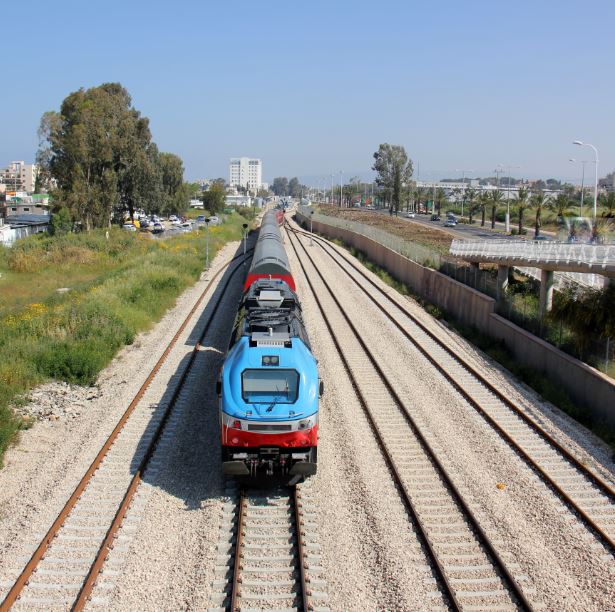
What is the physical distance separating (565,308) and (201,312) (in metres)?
14.8

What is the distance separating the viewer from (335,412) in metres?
16.1

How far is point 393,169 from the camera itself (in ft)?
343

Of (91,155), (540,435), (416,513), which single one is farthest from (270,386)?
(91,155)

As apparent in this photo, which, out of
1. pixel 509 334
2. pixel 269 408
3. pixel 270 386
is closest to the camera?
pixel 269 408

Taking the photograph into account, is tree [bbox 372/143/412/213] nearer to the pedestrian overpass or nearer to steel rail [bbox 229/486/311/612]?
the pedestrian overpass

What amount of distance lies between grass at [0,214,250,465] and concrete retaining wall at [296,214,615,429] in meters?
12.1

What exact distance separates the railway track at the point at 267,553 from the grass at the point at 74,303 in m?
5.19

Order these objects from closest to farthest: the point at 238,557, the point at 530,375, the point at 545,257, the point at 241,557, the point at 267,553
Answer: the point at 238,557, the point at 241,557, the point at 267,553, the point at 530,375, the point at 545,257

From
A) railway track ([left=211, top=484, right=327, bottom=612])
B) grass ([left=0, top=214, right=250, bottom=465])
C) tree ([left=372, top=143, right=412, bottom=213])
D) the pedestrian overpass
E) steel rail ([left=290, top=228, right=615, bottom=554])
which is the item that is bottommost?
railway track ([left=211, top=484, right=327, bottom=612])

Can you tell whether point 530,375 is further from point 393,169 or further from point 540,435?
point 393,169

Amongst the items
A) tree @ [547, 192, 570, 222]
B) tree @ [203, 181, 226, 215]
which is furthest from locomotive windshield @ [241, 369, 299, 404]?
tree @ [203, 181, 226, 215]

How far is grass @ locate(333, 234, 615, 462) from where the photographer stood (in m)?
15.8

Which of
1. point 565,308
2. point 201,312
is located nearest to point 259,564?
point 565,308

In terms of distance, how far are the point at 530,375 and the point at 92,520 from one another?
1352 centimetres
